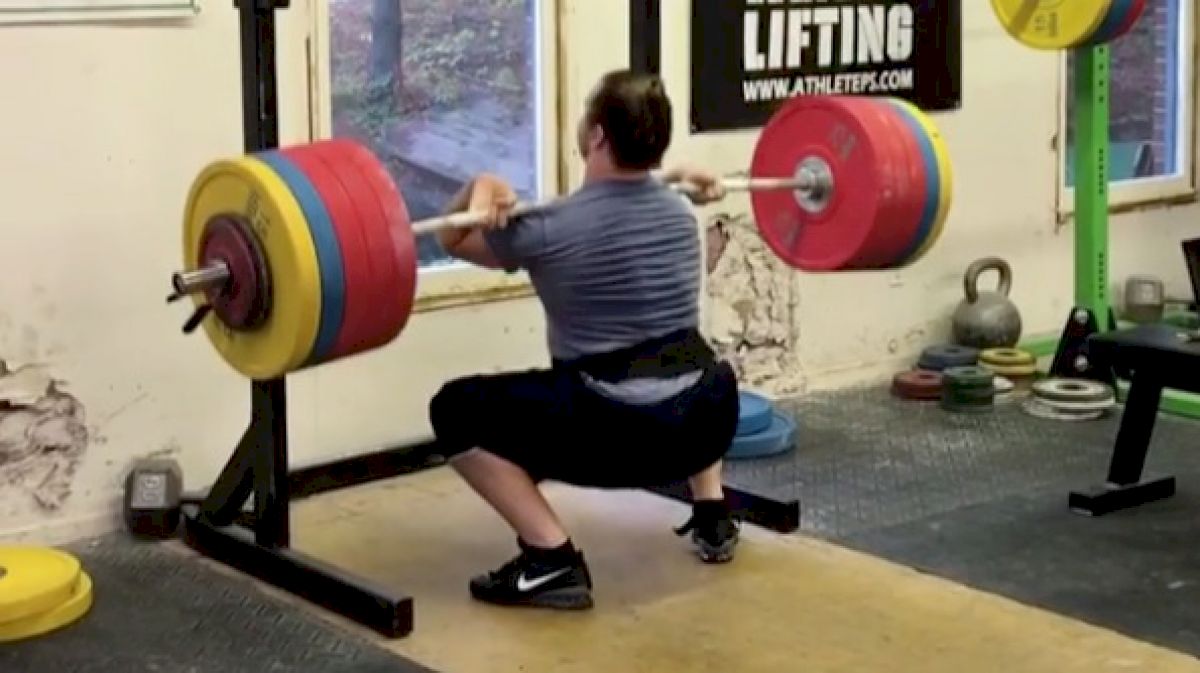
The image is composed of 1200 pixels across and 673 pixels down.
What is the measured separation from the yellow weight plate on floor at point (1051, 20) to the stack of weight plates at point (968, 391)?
82cm

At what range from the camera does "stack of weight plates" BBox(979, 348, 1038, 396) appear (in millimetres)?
4922

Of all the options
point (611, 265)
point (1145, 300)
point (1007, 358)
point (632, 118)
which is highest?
point (632, 118)

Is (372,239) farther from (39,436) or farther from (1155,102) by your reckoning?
(1155,102)

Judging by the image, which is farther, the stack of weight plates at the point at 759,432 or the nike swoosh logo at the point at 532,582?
the stack of weight plates at the point at 759,432

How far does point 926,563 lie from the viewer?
3.47 m

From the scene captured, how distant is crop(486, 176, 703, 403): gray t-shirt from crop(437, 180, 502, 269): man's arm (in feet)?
0.07

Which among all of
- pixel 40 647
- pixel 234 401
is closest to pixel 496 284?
pixel 234 401

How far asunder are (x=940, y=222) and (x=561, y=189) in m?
1.07

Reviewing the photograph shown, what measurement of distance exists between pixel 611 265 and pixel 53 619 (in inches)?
42.9

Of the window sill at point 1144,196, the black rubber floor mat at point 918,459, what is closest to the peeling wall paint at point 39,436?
the black rubber floor mat at point 918,459

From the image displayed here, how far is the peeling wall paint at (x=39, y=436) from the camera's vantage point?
141 inches

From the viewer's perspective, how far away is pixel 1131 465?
12.6ft

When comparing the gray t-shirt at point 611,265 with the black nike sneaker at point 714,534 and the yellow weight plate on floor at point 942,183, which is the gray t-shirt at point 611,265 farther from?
the yellow weight plate on floor at point 942,183

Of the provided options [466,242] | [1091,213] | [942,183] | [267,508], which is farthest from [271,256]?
[1091,213]
